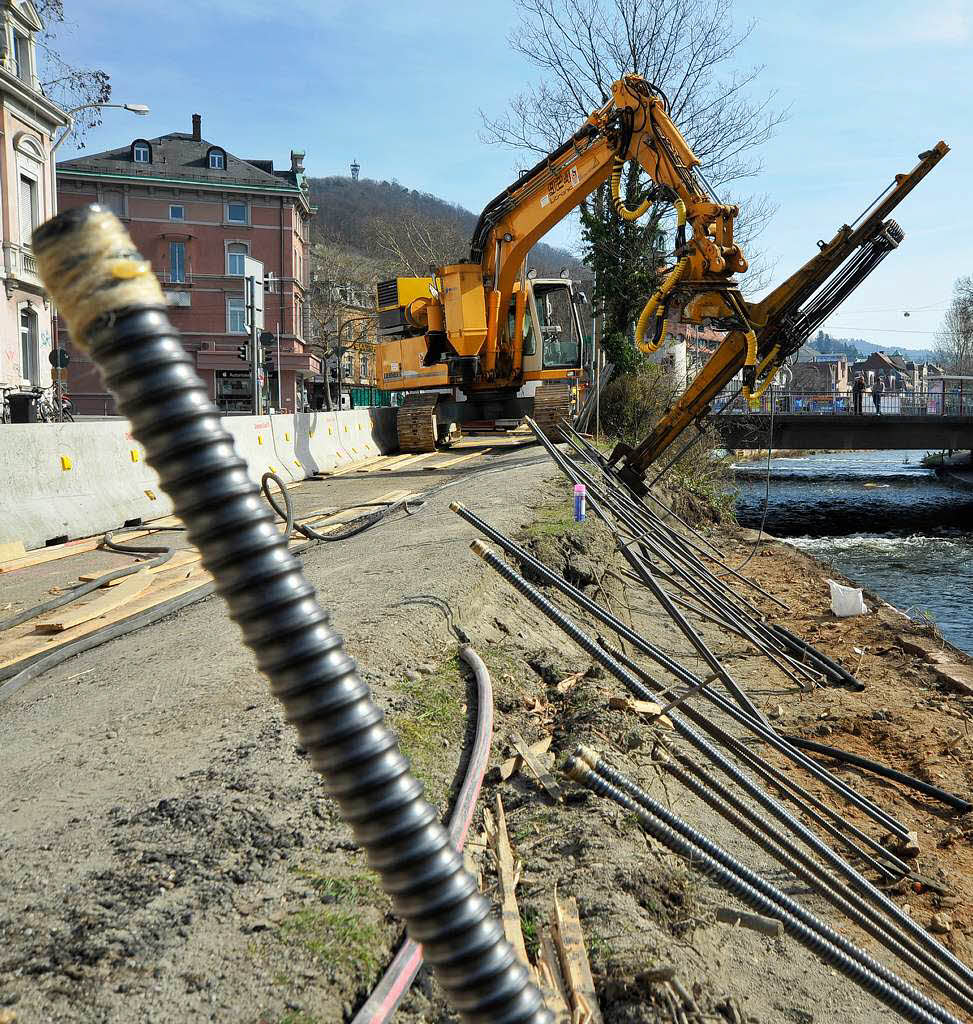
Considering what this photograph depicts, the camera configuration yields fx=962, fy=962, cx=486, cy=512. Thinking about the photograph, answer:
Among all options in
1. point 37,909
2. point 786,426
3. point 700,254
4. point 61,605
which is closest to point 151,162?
point 786,426

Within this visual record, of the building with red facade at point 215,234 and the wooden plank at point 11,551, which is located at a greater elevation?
the building with red facade at point 215,234

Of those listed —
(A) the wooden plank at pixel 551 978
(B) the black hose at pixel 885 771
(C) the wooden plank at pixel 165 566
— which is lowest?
(B) the black hose at pixel 885 771

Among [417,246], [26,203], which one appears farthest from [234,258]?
[26,203]

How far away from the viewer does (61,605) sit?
747cm

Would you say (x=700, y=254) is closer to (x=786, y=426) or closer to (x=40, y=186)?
(x=786, y=426)

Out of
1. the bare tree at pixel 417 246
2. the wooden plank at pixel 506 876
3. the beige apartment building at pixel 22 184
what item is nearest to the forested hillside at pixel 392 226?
the bare tree at pixel 417 246

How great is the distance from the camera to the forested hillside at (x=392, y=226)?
4831 cm

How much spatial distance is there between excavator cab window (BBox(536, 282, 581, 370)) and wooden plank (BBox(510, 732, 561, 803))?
1663 centimetres

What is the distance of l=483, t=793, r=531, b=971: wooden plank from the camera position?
3.31 metres

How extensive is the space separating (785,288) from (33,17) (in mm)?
31304

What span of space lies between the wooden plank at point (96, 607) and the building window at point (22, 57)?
31.2 metres

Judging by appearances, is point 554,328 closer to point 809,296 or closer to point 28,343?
point 809,296

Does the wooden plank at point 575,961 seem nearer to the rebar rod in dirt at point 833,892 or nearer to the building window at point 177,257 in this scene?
the rebar rod in dirt at point 833,892

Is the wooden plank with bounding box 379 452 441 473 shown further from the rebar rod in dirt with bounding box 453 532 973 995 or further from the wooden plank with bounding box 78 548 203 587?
the rebar rod in dirt with bounding box 453 532 973 995
